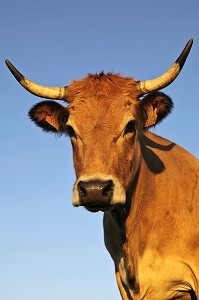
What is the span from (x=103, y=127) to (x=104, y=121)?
121 mm

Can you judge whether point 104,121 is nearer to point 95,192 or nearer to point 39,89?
point 95,192

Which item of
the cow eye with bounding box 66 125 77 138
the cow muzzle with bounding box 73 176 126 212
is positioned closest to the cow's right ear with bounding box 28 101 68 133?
the cow eye with bounding box 66 125 77 138

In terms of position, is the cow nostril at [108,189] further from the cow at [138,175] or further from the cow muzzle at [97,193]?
the cow at [138,175]

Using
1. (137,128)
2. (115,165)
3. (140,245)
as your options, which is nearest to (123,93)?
(137,128)

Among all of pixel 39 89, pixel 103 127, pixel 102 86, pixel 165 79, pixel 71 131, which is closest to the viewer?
pixel 103 127

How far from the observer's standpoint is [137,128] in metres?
11.3

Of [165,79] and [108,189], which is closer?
[108,189]

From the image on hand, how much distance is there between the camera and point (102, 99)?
1099 cm

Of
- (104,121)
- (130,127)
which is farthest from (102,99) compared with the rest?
(130,127)

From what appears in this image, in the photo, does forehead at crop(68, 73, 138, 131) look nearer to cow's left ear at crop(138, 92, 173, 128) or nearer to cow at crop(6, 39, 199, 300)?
cow at crop(6, 39, 199, 300)

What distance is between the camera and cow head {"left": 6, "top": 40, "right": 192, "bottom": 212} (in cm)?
986

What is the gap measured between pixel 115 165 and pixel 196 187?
2.28 meters

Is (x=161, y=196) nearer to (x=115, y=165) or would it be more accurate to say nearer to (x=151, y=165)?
Result: (x=151, y=165)

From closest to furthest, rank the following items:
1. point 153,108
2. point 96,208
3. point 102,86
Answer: point 96,208
point 102,86
point 153,108
